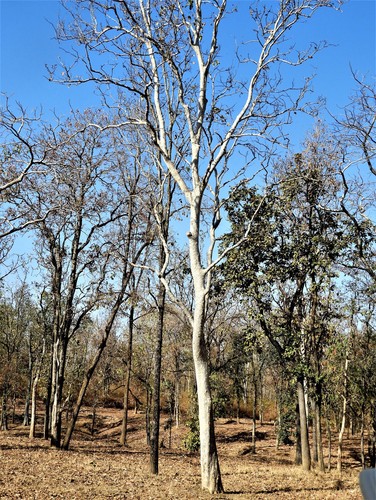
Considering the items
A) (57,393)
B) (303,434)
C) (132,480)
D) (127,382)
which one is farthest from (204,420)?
(127,382)

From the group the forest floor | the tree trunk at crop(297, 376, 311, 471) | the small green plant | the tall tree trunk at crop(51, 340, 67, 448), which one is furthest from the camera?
the small green plant

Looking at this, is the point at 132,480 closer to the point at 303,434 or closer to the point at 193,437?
the point at 303,434

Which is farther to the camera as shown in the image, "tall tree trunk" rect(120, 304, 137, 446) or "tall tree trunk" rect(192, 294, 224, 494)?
"tall tree trunk" rect(120, 304, 137, 446)

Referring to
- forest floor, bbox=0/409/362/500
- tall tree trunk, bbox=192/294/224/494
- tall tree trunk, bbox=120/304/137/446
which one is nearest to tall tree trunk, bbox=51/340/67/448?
forest floor, bbox=0/409/362/500

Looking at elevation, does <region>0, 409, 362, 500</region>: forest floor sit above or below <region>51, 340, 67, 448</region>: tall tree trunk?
below

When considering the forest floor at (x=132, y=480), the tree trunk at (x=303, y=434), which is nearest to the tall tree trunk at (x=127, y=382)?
the forest floor at (x=132, y=480)

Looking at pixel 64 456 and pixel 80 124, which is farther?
pixel 80 124

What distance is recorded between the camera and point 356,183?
14148mm

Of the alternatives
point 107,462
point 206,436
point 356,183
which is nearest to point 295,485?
point 206,436

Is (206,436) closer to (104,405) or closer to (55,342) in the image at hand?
(55,342)

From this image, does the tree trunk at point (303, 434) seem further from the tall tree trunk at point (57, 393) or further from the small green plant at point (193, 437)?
→ the tall tree trunk at point (57, 393)

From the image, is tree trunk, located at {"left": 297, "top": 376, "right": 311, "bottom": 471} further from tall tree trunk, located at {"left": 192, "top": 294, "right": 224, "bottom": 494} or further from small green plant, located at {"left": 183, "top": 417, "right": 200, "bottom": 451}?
tall tree trunk, located at {"left": 192, "top": 294, "right": 224, "bottom": 494}

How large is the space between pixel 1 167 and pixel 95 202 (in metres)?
6.32

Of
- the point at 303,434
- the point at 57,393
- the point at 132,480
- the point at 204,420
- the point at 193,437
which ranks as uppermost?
the point at 57,393
